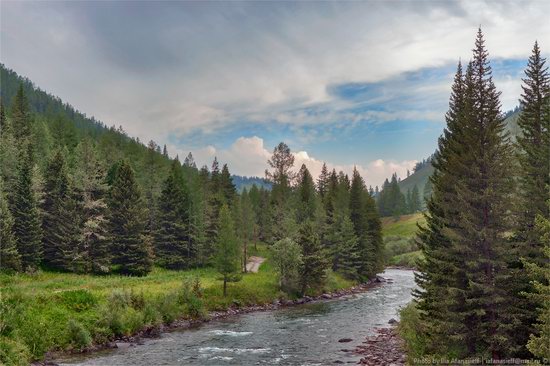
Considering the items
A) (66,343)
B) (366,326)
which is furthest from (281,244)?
(66,343)

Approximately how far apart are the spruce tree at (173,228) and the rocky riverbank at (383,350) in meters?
48.2

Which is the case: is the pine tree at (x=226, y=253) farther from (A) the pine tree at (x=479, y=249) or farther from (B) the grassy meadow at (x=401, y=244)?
(B) the grassy meadow at (x=401, y=244)

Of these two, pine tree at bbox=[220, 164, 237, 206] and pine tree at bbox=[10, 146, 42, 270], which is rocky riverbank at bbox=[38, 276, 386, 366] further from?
pine tree at bbox=[220, 164, 237, 206]

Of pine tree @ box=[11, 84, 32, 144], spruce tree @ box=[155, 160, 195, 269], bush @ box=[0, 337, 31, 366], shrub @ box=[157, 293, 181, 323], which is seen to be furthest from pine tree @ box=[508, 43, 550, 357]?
pine tree @ box=[11, 84, 32, 144]

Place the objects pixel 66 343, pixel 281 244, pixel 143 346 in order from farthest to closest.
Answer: pixel 281 244
pixel 143 346
pixel 66 343

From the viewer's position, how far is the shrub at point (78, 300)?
3937cm

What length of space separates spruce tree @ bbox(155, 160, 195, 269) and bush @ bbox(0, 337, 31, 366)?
169ft

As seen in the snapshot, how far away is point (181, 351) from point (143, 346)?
149 inches

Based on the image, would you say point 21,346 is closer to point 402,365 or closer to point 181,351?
point 181,351

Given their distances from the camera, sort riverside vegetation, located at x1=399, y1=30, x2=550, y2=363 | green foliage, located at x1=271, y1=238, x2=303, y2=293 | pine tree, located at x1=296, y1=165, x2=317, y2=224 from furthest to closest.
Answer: pine tree, located at x1=296, y1=165, x2=317, y2=224, green foliage, located at x1=271, y1=238, x2=303, y2=293, riverside vegetation, located at x1=399, y1=30, x2=550, y2=363

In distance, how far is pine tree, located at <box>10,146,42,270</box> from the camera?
2270 inches

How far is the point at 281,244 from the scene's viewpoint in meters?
63.7

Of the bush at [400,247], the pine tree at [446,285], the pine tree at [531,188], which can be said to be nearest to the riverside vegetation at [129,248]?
the pine tree at [446,285]

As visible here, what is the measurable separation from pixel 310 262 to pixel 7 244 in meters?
41.5
